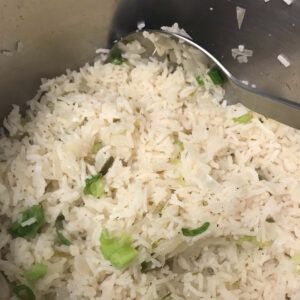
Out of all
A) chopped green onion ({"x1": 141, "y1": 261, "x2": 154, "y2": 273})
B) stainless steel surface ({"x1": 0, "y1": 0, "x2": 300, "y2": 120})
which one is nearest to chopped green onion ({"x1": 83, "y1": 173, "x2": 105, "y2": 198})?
chopped green onion ({"x1": 141, "y1": 261, "x2": 154, "y2": 273})

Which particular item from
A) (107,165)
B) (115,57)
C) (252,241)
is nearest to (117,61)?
(115,57)

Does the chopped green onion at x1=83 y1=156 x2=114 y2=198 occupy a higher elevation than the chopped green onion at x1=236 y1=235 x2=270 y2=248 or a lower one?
higher

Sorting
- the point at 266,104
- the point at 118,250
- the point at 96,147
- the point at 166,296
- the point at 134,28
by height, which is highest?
the point at 134,28

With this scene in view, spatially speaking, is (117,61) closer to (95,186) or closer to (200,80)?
(200,80)

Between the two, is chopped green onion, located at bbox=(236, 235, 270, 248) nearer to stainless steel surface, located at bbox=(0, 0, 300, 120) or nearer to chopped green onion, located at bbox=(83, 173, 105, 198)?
chopped green onion, located at bbox=(83, 173, 105, 198)

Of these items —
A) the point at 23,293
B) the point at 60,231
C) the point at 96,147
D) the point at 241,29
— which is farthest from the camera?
the point at 241,29

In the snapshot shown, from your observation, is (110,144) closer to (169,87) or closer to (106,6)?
(169,87)
